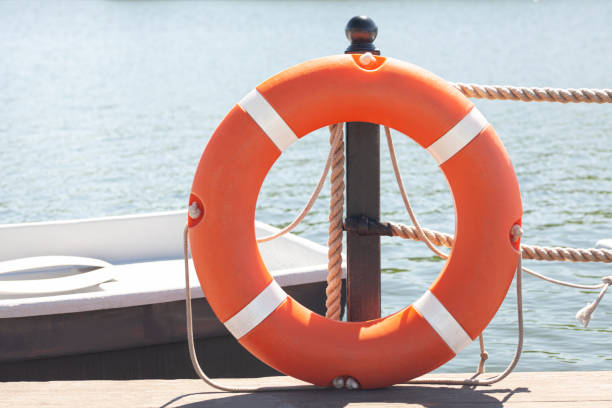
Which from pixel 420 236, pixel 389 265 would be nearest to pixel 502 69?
pixel 389 265

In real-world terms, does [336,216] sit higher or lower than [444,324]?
higher

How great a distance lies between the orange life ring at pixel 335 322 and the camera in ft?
6.14

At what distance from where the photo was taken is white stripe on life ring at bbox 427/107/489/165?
6.16 ft

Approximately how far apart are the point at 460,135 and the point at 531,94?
1.32 ft

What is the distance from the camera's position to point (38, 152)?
368 inches

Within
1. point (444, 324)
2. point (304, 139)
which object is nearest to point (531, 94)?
point (444, 324)

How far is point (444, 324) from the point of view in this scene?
1.88 metres

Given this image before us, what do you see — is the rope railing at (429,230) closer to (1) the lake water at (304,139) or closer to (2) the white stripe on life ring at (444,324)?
(2) the white stripe on life ring at (444,324)

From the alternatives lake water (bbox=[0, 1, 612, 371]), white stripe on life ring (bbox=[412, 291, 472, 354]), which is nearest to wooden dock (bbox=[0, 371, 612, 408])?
white stripe on life ring (bbox=[412, 291, 472, 354])

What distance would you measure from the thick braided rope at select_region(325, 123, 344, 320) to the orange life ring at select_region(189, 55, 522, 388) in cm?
21

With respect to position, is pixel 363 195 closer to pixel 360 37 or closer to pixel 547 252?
pixel 360 37

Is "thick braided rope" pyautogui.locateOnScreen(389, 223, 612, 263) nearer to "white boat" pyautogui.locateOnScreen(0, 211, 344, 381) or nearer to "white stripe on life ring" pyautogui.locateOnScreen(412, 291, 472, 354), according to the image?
"white stripe on life ring" pyautogui.locateOnScreen(412, 291, 472, 354)

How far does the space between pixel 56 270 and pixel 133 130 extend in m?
7.04

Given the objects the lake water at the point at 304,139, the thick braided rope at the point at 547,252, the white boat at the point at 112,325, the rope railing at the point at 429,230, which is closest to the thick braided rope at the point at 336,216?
the rope railing at the point at 429,230
